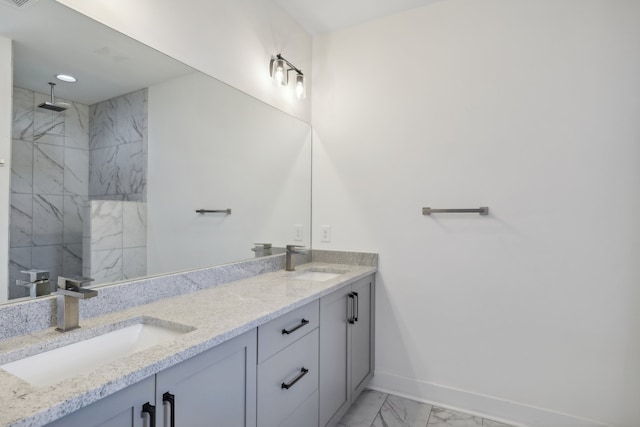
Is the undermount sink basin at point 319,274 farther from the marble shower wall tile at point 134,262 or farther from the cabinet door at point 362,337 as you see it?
the marble shower wall tile at point 134,262

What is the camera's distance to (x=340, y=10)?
2182 millimetres

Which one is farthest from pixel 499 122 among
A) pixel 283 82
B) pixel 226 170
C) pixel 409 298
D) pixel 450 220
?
pixel 226 170

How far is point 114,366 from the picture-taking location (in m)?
0.79

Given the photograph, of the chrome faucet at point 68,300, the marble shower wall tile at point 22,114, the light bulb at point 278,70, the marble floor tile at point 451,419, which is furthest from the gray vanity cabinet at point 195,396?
the light bulb at point 278,70

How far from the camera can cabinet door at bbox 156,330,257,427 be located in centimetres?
88

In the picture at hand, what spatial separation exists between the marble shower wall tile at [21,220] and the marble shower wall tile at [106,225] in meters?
0.18

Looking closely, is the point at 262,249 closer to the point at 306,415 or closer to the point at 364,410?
the point at 306,415

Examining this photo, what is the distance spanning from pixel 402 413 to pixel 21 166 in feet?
6.91

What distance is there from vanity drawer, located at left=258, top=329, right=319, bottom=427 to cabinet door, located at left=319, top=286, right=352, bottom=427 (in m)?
0.09

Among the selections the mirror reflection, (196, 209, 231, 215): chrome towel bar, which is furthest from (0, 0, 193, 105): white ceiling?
(196, 209, 231, 215): chrome towel bar

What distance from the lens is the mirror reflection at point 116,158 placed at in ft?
3.44

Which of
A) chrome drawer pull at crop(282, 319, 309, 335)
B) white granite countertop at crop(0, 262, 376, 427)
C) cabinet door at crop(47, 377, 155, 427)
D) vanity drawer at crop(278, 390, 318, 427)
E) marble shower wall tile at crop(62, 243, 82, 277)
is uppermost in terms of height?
marble shower wall tile at crop(62, 243, 82, 277)

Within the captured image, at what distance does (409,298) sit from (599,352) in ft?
3.15

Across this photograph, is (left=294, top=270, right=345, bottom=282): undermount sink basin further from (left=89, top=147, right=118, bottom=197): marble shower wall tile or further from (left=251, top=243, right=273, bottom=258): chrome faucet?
(left=89, top=147, right=118, bottom=197): marble shower wall tile
